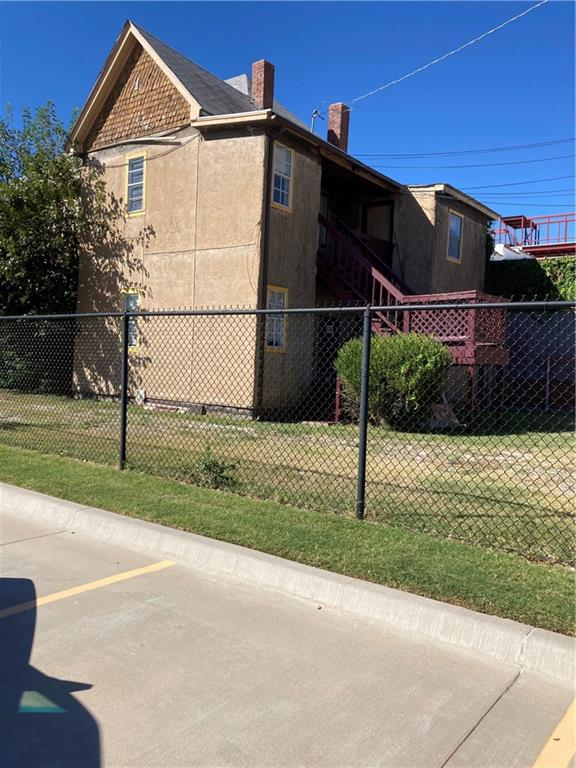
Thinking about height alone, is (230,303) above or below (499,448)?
above

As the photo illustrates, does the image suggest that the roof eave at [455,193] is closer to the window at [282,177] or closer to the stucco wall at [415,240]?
the stucco wall at [415,240]

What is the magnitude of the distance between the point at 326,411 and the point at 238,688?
1154 centimetres

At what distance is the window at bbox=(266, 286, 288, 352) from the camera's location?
14125 mm

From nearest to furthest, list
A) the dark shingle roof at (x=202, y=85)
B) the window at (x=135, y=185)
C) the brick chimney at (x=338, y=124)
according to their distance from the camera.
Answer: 1. the dark shingle roof at (x=202, y=85)
2. the window at (x=135, y=185)
3. the brick chimney at (x=338, y=124)

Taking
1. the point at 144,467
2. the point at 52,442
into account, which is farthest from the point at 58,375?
the point at 144,467

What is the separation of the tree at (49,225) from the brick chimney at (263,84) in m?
4.98

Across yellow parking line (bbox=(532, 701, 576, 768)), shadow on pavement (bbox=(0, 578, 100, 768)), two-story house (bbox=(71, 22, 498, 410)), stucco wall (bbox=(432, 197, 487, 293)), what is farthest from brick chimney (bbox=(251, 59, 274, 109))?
yellow parking line (bbox=(532, 701, 576, 768))

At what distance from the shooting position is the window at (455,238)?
19203mm

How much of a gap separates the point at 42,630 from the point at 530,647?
2.74 m

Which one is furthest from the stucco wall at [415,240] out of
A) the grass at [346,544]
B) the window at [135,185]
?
the grass at [346,544]

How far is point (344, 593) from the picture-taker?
404cm

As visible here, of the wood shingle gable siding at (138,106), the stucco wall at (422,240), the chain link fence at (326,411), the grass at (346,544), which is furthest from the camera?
the stucco wall at (422,240)

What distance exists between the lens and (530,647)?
3336mm

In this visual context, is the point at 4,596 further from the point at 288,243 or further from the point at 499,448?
the point at 288,243
